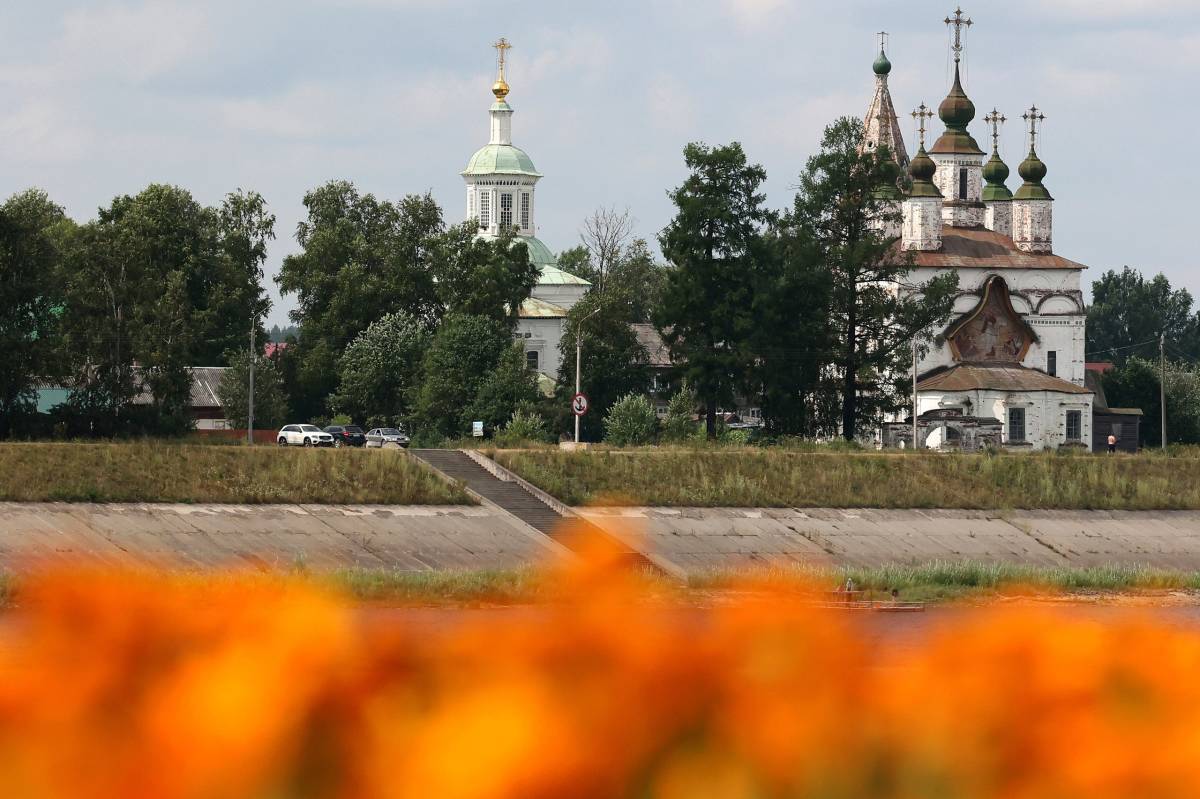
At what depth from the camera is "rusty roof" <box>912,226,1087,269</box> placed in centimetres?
7631

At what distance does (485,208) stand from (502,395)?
4433 cm

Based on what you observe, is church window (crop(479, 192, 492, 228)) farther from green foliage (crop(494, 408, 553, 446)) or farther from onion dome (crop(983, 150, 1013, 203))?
green foliage (crop(494, 408, 553, 446))

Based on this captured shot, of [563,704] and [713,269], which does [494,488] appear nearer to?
[713,269]

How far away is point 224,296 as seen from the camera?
2980 inches

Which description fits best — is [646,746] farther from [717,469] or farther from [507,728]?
[717,469]

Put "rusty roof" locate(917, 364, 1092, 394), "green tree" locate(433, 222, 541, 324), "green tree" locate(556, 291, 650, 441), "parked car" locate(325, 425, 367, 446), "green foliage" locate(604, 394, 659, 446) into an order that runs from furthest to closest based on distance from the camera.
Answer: "green tree" locate(433, 222, 541, 324), "rusty roof" locate(917, 364, 1092, 394), "green tree" locate(556, 291, 650, 441), "parked car" locate(325, 425, 367, 446), "green foliage" locate(604, 394, 659, 446)

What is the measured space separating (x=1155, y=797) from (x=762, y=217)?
2325 inches

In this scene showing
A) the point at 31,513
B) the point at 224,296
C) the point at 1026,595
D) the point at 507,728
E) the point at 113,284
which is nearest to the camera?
the point at 507,728

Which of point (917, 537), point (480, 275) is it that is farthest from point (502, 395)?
point (917, 537)

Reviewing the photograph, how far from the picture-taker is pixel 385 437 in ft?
205

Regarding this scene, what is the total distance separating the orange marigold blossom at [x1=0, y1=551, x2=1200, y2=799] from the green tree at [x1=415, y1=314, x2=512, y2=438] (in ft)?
200

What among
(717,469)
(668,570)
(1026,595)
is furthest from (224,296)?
(1026,595)

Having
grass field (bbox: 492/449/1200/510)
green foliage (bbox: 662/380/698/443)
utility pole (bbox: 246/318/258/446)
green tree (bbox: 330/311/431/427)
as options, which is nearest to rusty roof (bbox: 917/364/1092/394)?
green foliage (bbox: 662/380/698/443)

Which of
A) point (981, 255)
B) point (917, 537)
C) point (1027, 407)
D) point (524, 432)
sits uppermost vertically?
point (981, 255)
